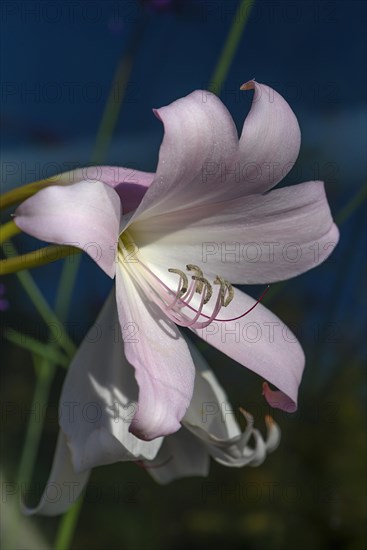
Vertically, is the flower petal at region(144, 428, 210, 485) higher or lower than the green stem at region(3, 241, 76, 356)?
higher

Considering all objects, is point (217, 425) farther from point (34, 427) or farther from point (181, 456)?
point (34, 427)

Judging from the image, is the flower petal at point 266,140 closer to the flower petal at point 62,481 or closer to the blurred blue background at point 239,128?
the flower petal at point 62,481

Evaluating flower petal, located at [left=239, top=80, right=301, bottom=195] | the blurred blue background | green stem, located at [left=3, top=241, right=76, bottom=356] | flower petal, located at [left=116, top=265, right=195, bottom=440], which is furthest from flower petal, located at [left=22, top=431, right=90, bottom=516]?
the blurred blue background

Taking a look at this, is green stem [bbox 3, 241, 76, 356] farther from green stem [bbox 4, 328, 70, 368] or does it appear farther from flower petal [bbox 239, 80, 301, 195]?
flower petal [bbox 239, 80, 301, 195]

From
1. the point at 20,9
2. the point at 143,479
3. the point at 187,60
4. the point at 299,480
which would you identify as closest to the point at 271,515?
the point at 299,480

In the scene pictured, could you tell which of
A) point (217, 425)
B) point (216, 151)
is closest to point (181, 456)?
point (217, 425)

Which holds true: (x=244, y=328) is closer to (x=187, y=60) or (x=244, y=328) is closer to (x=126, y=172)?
(x=126, y=172)

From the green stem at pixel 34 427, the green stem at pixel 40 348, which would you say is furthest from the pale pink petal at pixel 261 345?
the green stem at pixel 34 427
